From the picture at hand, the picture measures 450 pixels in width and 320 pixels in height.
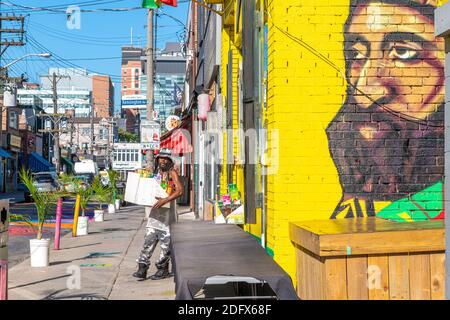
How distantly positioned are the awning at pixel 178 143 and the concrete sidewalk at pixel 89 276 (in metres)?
8.80

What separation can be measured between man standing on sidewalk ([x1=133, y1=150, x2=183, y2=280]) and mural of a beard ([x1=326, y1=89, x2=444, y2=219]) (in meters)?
3.68

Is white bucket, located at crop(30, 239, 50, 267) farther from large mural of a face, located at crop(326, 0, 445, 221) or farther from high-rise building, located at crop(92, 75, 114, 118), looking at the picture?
high-rise building, located at crop(92, 75, 114, 118)

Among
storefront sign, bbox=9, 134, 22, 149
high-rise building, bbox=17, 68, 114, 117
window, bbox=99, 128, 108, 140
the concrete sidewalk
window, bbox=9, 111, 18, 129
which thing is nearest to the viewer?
the concrete sidewalk

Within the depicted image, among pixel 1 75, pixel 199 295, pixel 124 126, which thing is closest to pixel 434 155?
pixel 199 295

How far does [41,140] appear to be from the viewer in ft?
253

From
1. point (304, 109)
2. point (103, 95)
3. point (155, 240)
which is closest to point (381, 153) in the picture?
point (304, 109)

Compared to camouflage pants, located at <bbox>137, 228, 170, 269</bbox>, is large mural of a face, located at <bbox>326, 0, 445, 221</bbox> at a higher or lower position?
higher

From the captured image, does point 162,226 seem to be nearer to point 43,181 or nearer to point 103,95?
point 43,181

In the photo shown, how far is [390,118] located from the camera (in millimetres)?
6371

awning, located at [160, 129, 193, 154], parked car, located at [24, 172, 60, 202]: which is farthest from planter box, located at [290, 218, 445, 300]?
parked car, located at [24, 172, 60, 202]

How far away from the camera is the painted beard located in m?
6.32

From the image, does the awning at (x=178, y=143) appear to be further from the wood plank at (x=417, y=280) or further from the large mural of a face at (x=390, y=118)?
the wood plank at (x=417, y=280)

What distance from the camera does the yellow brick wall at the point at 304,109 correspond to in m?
6.25

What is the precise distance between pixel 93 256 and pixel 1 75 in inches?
1401
